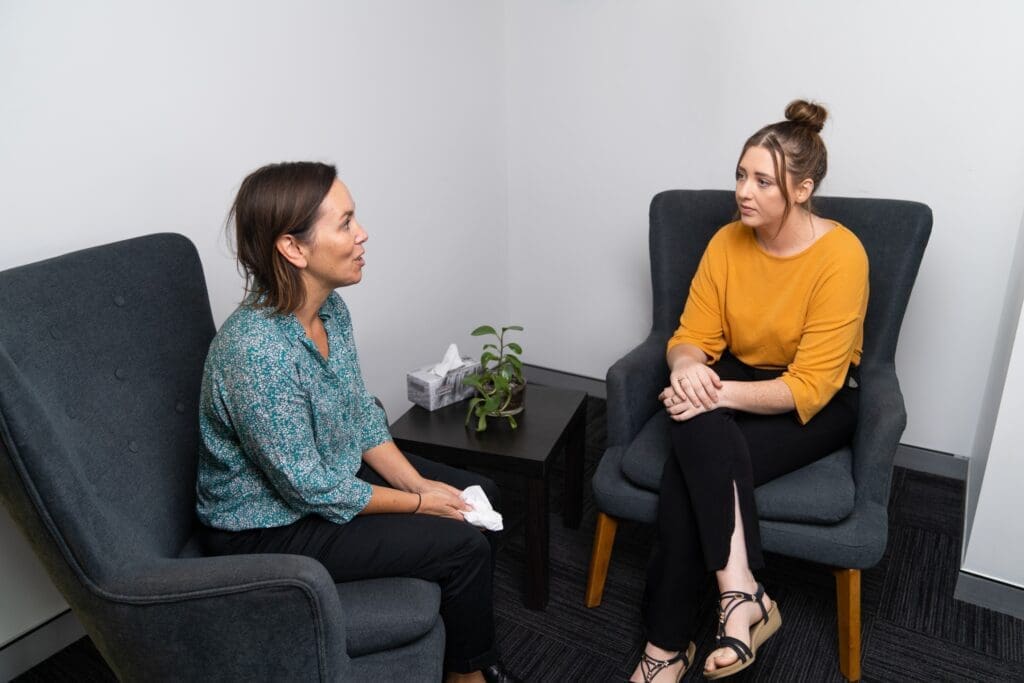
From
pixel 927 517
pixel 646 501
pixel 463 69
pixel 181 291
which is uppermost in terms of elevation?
pixel 463 69

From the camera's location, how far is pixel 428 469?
5.32 ft

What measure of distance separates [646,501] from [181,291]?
106 centimetres

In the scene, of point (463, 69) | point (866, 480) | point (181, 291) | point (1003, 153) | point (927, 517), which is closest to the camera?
point (181, 291)

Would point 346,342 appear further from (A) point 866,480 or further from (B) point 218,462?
(A) point 866,480

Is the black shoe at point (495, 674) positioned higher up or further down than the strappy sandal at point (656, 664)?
further down

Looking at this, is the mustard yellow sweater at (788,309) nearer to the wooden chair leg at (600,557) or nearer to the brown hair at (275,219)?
the wooden chair leg at (600,557)

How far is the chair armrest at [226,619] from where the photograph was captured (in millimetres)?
946

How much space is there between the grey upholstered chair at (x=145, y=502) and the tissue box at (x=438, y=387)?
0.60 m

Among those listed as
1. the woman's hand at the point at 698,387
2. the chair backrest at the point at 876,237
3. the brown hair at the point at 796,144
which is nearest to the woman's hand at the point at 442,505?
the woman's hand at the point at 698,387

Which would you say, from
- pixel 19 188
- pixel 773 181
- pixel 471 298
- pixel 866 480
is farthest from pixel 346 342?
pixel 471 298

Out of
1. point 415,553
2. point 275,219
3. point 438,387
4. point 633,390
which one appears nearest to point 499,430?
point 438,387

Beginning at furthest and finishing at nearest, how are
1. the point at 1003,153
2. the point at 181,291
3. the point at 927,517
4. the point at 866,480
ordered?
the point at 927,517
the point at 1003,153
the point at 866,480
the point at 181,291

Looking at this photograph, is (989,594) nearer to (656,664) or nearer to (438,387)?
(656,664)

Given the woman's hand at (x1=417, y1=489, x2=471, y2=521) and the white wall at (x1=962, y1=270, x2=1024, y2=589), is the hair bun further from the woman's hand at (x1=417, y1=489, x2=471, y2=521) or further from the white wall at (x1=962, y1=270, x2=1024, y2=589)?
the woman's hand at (x1=417, y1=489, x2=471, y2=521)
